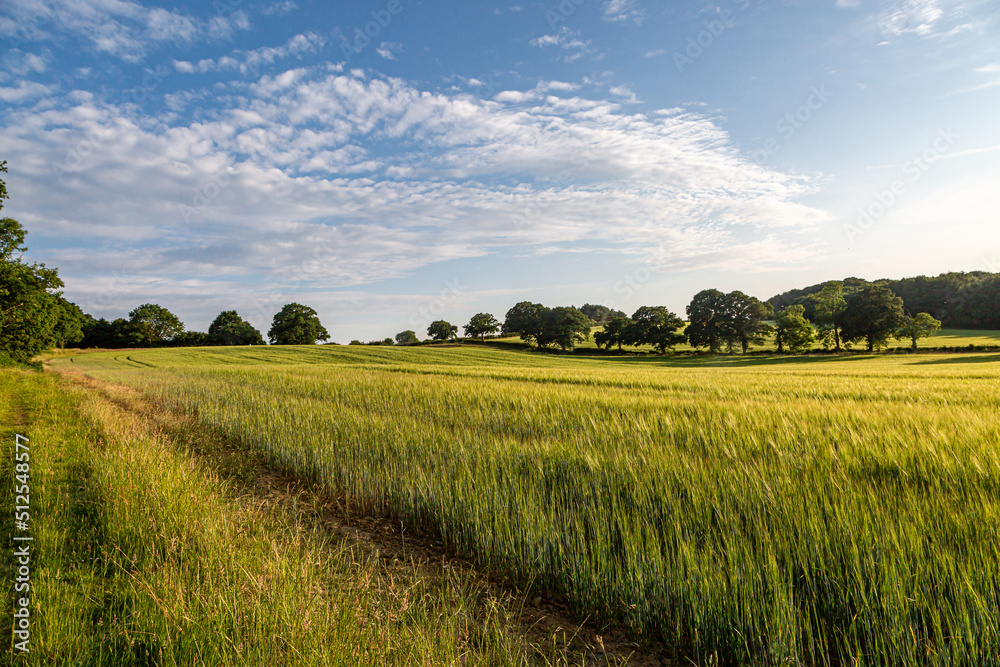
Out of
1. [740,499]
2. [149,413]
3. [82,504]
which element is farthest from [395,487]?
[149,413]

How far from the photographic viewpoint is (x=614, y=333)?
75.1 metres

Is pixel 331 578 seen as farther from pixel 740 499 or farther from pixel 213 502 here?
pixel 740 499

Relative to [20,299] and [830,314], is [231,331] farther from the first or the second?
[830,314]

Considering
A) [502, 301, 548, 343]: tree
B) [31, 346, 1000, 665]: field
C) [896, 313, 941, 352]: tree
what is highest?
[502, 301, 548, 343]: tree

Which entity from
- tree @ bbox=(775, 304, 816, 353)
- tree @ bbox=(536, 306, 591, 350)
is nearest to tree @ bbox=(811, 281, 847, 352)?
tree @ bbox=(775, 304, 816, 353)

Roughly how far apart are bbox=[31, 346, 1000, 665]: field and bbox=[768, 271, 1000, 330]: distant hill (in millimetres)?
78663

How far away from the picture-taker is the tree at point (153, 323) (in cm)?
9750

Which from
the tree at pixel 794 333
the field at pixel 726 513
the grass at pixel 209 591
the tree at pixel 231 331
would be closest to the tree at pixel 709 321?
the tree at pixel 794 333

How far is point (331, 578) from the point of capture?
10.4 ft

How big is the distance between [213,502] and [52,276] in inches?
1444

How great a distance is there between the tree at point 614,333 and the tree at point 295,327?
64.3 meters

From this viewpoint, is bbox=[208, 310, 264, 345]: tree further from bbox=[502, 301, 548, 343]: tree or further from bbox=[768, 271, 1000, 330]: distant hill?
bbox=[768, 271, 1000, 330]: distant hill

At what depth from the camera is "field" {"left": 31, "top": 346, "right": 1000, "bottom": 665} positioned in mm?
2486

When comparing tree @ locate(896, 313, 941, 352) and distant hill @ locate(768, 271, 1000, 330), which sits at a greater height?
distant hill @ locate(768, 271, 1000, 330)
